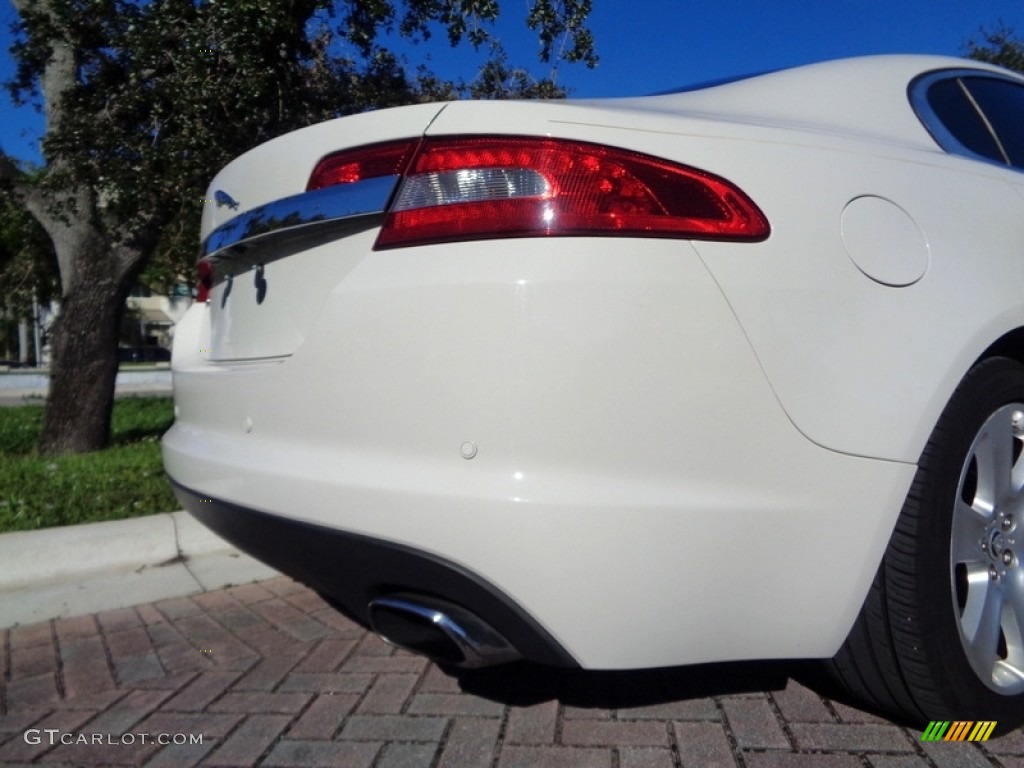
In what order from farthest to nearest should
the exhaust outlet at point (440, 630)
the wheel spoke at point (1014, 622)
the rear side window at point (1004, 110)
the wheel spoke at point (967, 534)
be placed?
the rear side window at point (1004, 110) → the wheel spoke at point (1014, 622) → the wheel spoke at point (967, 534) → the exhaust outlet at point (440, 630)

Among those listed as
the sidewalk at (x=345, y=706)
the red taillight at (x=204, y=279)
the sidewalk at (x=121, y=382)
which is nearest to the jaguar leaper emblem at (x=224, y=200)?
the red taillight at (x=204, y=279)

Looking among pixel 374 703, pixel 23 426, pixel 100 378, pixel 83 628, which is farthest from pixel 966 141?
pixel 23 426

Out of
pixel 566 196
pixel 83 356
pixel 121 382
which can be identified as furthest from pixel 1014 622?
pixel 121 382

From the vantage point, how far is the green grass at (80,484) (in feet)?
14.0

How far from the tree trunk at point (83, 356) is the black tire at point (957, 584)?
5.47 m

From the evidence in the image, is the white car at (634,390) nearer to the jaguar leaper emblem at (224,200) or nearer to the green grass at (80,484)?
the jaguar leaper emblem at (224,200)

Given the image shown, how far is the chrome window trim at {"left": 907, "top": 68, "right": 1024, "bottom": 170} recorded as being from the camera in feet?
7.64

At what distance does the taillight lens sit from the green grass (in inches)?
87.0

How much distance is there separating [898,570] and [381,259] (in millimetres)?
1255

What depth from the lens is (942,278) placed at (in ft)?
6.34

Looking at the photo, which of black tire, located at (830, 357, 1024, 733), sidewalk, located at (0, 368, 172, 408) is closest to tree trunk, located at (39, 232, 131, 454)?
black tire, located at (830, 357, 1024, 733)

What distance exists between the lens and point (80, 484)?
489 cm

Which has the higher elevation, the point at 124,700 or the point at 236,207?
the point at 236,207

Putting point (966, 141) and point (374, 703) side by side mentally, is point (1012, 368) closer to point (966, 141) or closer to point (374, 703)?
point (966, 141)
